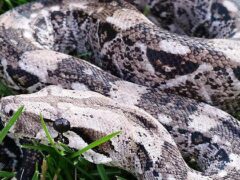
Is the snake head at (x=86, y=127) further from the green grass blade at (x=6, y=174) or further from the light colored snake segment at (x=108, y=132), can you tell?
the green grass blade at (x=6, y=174)

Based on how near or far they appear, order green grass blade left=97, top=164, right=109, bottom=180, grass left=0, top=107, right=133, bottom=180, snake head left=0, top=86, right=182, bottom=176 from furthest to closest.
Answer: green grass blade left=97, top=164, right=109, bottom=180 → snake head left=0, top=86, right=182, bottom=176 → grass left=0, top=107, right=133, bottom=180

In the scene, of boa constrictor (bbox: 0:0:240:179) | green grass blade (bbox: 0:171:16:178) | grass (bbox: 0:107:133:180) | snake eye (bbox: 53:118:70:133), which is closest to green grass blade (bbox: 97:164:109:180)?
grass (bbox: 0:107:133:180)

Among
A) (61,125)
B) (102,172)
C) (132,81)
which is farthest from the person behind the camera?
(132,81)

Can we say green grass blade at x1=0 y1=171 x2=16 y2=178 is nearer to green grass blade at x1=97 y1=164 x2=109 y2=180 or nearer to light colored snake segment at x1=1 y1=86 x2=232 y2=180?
light colored snake segment at x1=1 y1=86 x2=232 y2=180

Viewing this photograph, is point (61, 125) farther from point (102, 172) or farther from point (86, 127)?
point (102, 172)

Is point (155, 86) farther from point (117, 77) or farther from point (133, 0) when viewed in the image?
point (133, 0)

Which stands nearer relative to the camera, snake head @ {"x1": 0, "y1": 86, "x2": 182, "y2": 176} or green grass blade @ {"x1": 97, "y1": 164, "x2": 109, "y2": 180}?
snake head @ {"x1": 0, "y1": 86, "x2": 182, "y2": 176}

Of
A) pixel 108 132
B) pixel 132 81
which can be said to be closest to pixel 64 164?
pixel 108 132
